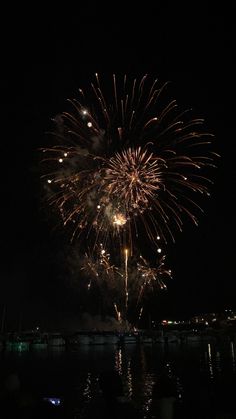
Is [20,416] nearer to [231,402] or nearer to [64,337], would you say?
[231,402]

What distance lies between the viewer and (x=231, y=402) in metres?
23.2

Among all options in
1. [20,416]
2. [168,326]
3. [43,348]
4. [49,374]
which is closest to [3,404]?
[20,416]

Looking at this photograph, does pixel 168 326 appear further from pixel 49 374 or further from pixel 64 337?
pixel 49 374

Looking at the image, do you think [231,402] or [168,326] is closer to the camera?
[231,402]

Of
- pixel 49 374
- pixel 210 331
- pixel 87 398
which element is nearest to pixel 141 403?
pixel 87 398

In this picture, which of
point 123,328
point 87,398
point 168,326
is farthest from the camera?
point 168,326

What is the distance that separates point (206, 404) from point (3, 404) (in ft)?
15.1

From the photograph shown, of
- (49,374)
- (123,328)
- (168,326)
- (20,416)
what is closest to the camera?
(20,416)

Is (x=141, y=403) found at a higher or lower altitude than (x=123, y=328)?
lower

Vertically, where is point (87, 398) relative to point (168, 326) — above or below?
below

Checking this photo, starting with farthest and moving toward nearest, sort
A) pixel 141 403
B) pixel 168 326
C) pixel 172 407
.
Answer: pixel 168 326
pixel 141 403
pixel 172 407

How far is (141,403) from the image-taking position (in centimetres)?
2525

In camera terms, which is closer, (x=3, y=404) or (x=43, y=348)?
(x=3, y=404)

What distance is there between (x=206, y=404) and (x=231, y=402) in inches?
655
